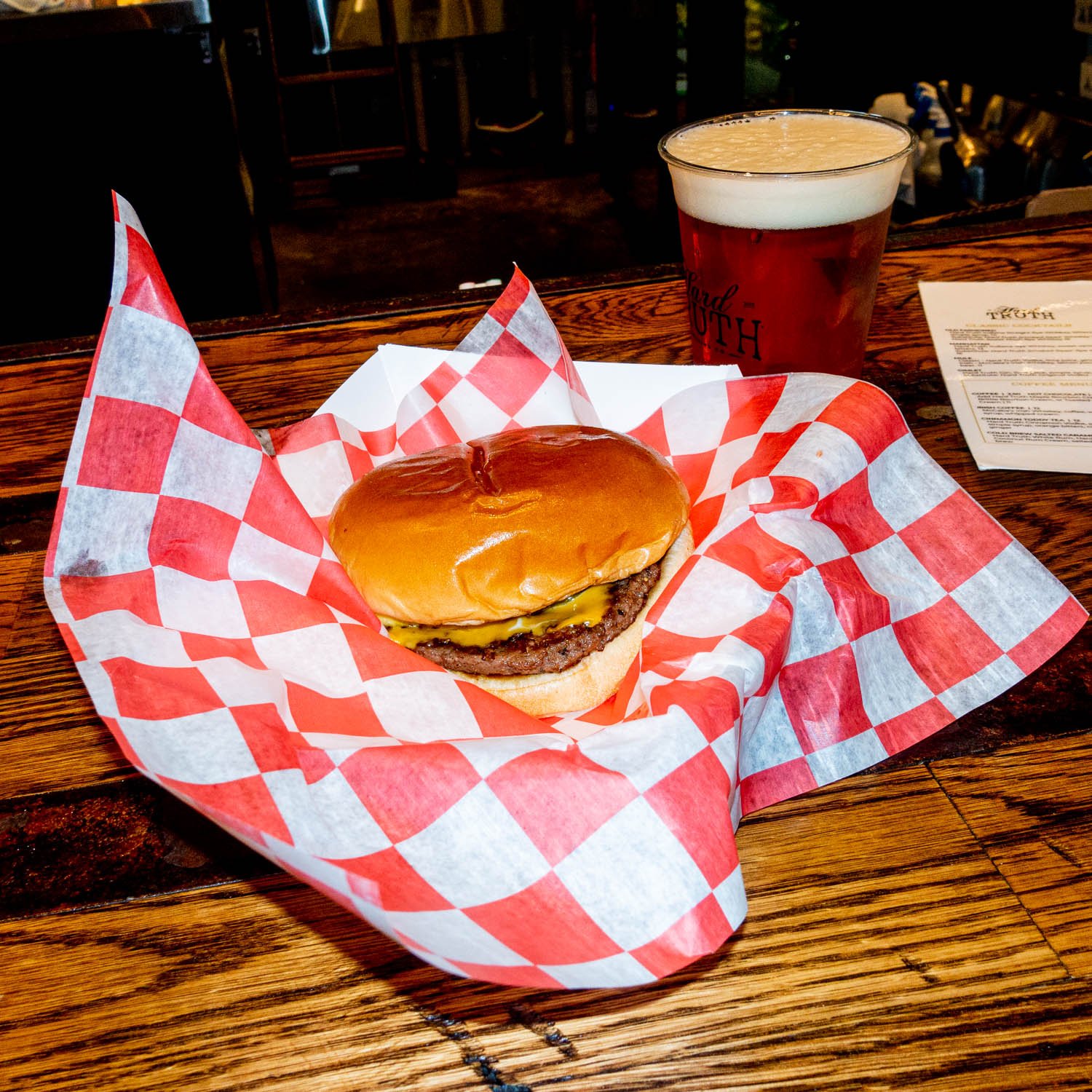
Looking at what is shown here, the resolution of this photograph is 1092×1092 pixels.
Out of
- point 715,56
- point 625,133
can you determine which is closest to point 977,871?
point 715,56

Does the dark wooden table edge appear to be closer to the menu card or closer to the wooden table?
the menu card

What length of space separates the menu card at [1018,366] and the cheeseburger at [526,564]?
549mm

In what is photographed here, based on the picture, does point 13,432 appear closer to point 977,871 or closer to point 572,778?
point 572,778

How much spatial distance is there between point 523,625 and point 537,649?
0.03 m

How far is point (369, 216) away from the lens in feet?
20.8

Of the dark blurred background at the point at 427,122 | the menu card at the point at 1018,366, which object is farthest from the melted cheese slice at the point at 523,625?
the dark blurred background at the point at 427,122

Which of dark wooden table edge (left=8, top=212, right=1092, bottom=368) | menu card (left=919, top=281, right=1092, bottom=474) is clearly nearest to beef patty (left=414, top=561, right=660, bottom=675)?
menu card (left=919, top=281, right=1092, bottom=474)

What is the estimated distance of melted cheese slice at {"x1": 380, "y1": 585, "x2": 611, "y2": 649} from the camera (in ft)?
3.52

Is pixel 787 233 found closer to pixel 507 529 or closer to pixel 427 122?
pixel 507 529

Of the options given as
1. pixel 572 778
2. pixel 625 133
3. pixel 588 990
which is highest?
pixel 572 778

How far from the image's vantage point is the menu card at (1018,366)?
1339mm

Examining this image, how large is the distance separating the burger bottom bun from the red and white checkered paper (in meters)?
0.03

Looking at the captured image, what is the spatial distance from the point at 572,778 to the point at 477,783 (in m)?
0.07

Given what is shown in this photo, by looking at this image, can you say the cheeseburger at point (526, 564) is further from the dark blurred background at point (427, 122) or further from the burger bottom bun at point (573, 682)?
the dark blurred background at point (427, 122)
